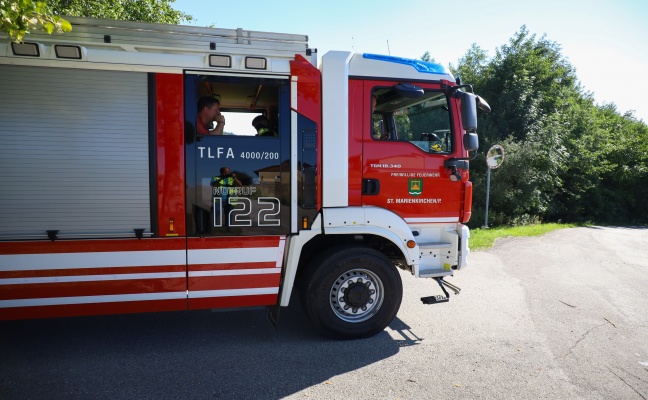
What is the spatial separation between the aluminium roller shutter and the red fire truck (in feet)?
0.04

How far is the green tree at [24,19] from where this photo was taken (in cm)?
334

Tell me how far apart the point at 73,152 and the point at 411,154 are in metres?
3.40

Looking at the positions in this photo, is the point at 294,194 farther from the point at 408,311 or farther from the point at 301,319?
the point at 408,311

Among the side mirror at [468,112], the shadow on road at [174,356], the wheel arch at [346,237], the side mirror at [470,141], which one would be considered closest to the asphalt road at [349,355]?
the shadow on road at [174,356]

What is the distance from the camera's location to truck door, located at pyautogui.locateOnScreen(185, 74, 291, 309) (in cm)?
429

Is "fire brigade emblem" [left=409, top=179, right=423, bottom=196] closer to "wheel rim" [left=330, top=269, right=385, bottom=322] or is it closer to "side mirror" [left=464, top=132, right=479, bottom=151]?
"side mirror" [left=464, top=132, right=479, bottom=151]

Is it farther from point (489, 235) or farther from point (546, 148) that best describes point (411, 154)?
point (546, 148)

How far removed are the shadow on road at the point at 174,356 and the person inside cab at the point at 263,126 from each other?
7.31 ft

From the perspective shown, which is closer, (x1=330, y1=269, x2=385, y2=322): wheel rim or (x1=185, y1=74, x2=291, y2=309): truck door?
(x1=185, y1=74, x2=291, y2=309): truck door

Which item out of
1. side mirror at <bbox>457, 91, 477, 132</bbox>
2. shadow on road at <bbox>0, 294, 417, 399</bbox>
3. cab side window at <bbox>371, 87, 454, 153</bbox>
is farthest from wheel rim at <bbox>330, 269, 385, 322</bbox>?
side mirror at <bbox>457, 91, 477, 132</bbox>

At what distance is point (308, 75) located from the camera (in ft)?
14.8

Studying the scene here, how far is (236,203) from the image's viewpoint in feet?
14.4

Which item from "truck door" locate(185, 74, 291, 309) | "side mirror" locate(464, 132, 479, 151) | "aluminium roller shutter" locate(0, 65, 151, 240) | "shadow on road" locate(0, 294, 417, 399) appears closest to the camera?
"shadow on road" locate(0, 294, 417, 399)

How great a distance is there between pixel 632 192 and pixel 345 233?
27.9 m
